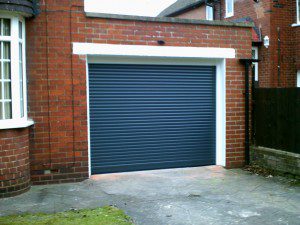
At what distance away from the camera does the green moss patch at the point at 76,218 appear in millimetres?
5594

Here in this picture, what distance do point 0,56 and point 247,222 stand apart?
504 cm

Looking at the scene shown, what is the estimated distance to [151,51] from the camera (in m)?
8.78

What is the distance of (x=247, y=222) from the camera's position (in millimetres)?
5703

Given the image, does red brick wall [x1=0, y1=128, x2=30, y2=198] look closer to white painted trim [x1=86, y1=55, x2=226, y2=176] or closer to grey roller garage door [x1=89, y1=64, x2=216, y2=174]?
grey roller garage door [x1=89, y1=64, x2=216, y2=174]

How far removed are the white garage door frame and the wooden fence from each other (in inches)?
33.7

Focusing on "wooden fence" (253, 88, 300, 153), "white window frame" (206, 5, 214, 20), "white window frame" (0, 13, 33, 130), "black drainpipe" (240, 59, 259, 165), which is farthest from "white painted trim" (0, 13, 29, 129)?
"white window frame" (206, 5, 214, 20)

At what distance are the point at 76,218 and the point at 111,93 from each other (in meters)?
3.68

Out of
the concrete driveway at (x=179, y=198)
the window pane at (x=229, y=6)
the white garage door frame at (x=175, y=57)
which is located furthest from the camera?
the window pane at (x=229, y=6)

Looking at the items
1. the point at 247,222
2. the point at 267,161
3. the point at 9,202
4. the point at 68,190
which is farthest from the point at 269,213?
the point at 9,202

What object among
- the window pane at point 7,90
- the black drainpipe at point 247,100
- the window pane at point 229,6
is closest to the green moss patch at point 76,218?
the window pane at point 7,90

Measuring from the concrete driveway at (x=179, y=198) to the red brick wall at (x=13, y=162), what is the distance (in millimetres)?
209

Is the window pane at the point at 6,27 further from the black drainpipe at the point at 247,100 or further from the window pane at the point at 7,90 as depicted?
the black drainpipe at the point at 247,100

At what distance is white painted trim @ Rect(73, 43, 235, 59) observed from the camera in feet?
27.1

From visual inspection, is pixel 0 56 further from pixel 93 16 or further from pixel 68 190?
pixel 68 190
